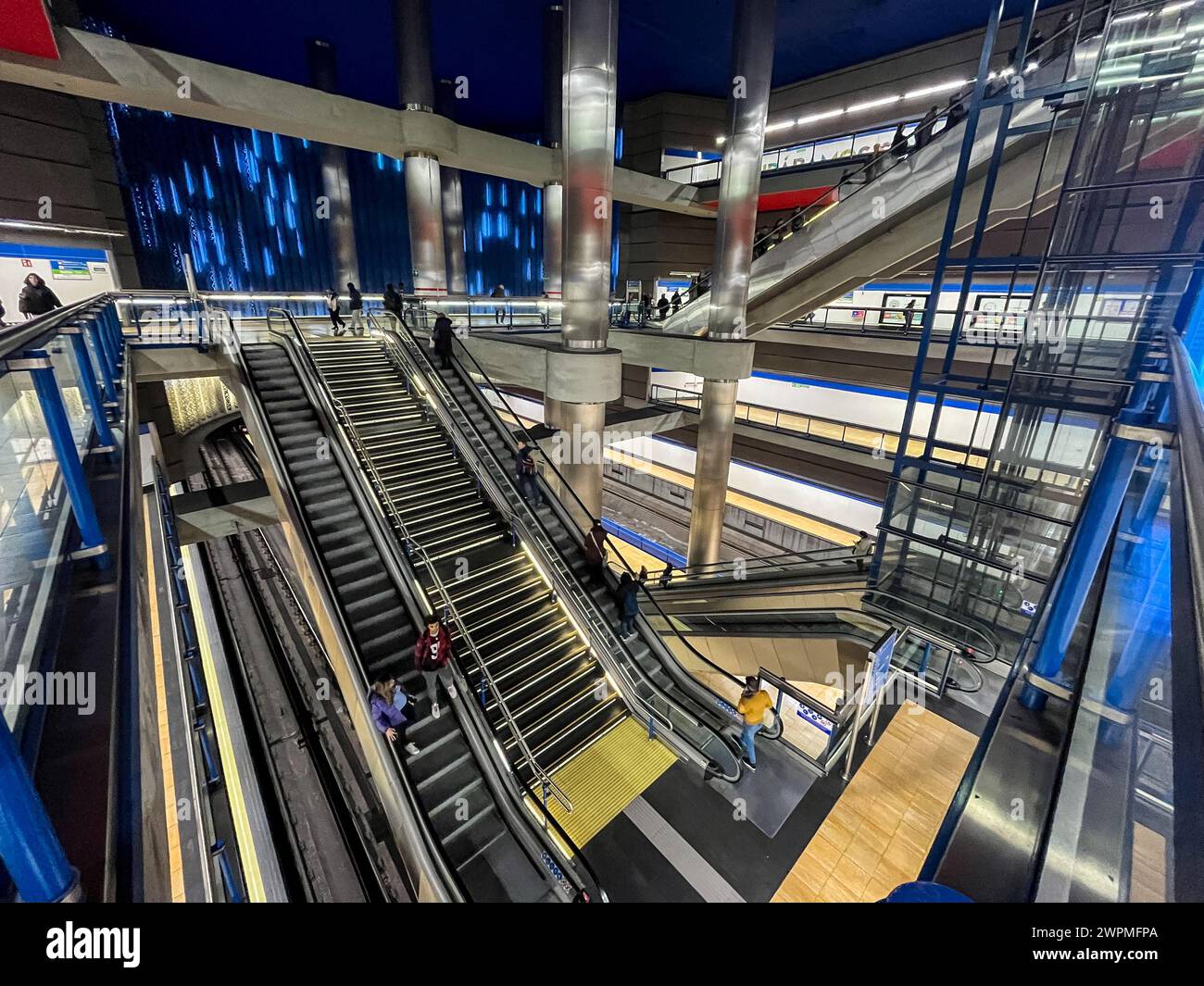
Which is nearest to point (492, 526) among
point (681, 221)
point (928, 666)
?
point (928, 666)

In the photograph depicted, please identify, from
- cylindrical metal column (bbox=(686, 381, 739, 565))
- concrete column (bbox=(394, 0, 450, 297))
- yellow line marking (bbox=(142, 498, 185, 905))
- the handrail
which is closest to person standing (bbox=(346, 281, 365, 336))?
the handrail

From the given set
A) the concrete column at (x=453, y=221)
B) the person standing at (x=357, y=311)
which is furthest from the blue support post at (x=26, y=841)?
the concrete column at (x=453, y=221)

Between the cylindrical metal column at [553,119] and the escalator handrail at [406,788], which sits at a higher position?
the cylindrical metal column at [553,119]

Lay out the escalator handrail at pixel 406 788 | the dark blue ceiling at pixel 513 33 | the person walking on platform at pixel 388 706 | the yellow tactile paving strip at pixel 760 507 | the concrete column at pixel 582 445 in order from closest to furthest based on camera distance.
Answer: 1. the escalator handrail at pixel 406 788
2. the person walking on platform at pixel 388 706
3. the concrete column at pixel 582 445
4. the dark blue ceiling at pixel 513 33
5. the yellow tactile paving strip at pixel 760 507

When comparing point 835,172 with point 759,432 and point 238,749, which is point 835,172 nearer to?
point 759,432

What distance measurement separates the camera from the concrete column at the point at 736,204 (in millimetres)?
11688

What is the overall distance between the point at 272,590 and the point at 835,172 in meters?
17.9

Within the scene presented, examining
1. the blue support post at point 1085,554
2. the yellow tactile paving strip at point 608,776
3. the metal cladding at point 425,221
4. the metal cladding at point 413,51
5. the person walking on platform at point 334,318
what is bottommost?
the yellow tactile paving strip at point 608,776

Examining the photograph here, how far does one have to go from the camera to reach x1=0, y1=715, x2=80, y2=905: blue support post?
104 cm

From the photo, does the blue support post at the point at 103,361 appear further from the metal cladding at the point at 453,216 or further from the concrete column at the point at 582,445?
the metal cladding at the point at 453,216

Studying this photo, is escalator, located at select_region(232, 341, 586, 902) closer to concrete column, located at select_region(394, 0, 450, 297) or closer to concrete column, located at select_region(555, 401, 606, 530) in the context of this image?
concrete column, located at select_region(555, 401, 606, 530)

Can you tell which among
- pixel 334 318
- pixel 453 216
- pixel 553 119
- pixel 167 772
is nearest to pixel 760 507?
pixel 334 318

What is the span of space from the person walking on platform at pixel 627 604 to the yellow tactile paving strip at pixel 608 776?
130cm

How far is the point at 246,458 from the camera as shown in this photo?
16719 mm
